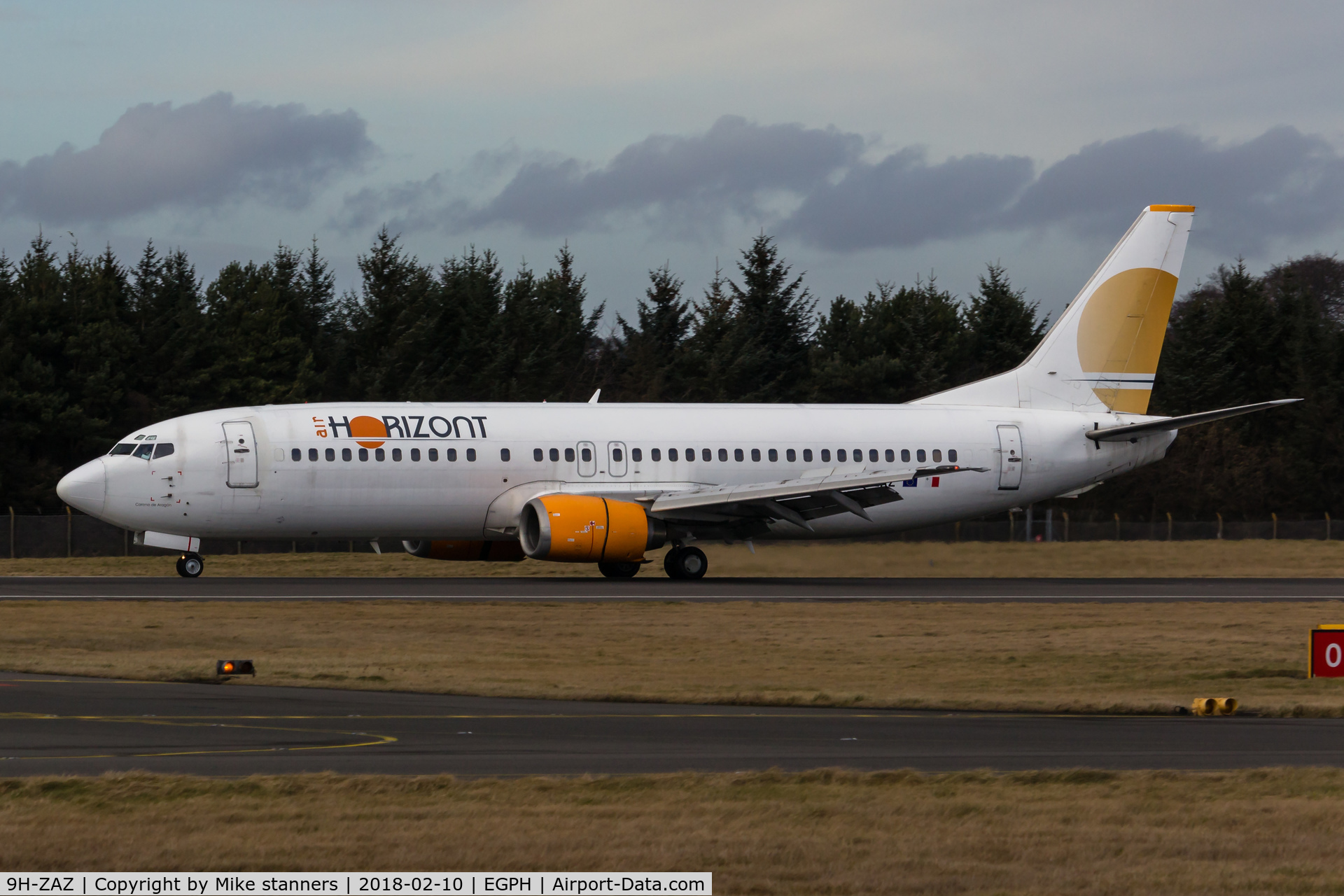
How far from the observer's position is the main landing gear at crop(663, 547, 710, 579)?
39.8 meters

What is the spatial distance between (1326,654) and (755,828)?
12.9m

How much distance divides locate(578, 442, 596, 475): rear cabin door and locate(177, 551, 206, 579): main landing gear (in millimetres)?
9373

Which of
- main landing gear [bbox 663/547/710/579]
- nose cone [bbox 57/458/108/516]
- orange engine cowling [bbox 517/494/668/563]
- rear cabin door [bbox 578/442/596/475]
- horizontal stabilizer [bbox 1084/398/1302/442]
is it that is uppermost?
horizontal stabilizer [bbox 1084/398/1302/442]

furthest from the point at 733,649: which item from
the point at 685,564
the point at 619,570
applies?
the point at 619,570

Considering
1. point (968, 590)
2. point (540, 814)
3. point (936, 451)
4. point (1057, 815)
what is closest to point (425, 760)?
point (540, 814)

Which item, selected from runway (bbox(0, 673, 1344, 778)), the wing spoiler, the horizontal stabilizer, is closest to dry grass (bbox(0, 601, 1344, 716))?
runway (bbox(0, 673, 1344, 778))

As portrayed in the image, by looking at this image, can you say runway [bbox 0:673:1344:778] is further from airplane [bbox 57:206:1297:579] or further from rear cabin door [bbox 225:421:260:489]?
airplane [bbox 57:206:1297:579]

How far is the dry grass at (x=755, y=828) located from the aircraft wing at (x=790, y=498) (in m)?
25.6

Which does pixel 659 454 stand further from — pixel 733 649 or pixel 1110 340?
pixel 733 649

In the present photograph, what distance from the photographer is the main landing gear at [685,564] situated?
3978cm

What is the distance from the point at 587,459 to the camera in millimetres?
40312

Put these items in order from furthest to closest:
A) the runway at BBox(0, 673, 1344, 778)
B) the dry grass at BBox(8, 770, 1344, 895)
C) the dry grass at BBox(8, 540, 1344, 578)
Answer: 1. the dry grass at BBox(8, 540, 1344, 578)
2. the runway at BBox(0, 673, 1344, 778)
3. the dry grass at BBox(8, 770, 1344, 895)
